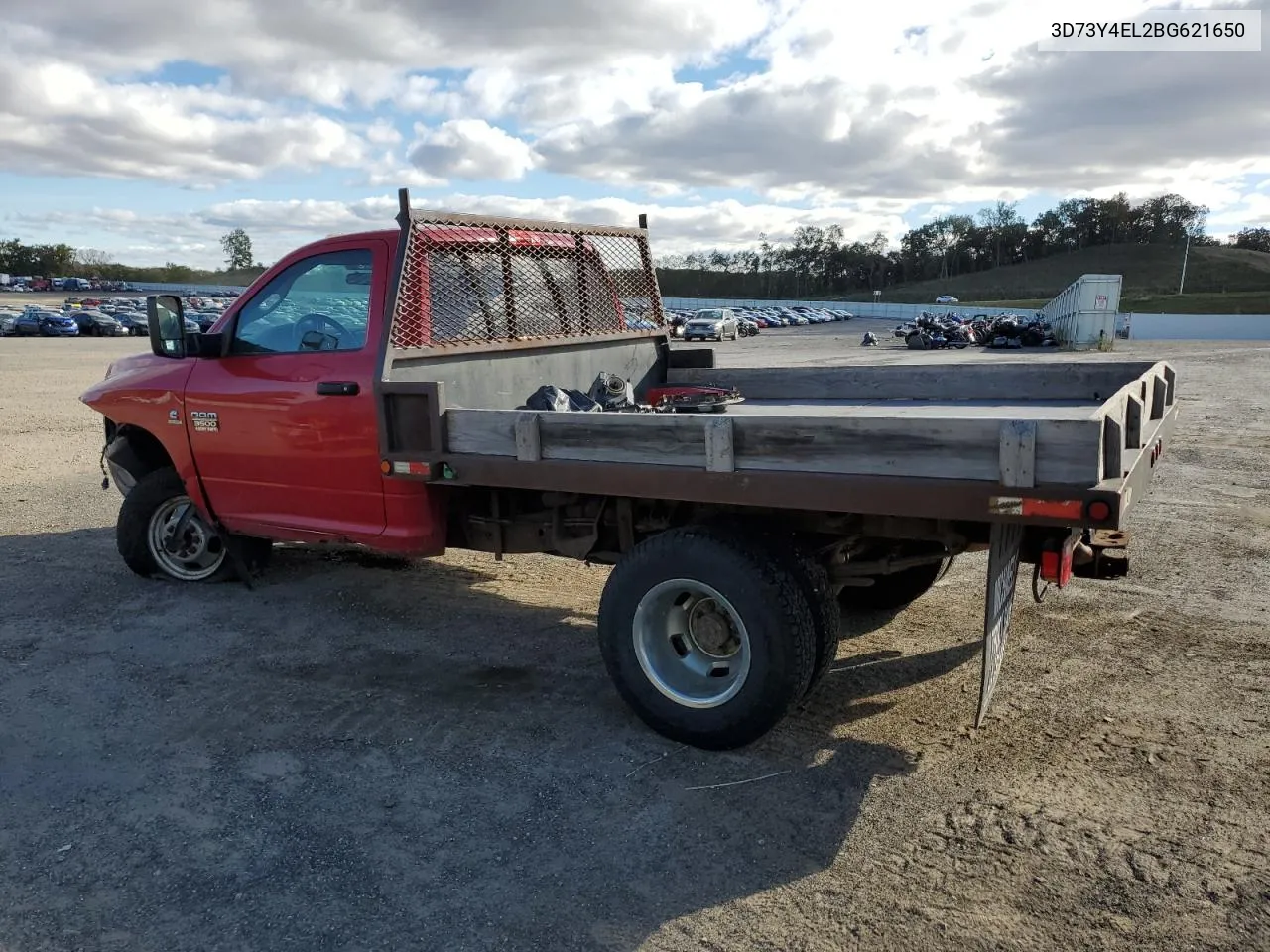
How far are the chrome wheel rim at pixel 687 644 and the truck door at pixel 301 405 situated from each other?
5.50 ft

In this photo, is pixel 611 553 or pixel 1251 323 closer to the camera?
pixel 611 553

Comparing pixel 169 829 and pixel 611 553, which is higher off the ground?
pixel 611 553

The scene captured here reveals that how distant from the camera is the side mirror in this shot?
17.9 feet

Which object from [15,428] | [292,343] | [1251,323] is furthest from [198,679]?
[1251,323]

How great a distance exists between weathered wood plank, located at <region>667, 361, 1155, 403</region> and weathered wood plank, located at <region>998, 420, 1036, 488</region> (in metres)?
2.20

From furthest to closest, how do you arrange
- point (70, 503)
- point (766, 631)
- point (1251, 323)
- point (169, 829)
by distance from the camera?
point (1251, 323), point (70, 503), point (766, 631), point (169, 829)

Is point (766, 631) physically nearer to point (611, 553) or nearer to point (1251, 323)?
point (611, 553)

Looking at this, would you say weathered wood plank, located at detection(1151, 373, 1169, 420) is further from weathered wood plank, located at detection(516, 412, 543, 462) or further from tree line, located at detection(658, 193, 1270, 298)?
tree line, located at detection(658, 193, 1270, 298)


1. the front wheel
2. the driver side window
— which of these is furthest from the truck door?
the front wheel

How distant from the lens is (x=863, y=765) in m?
3.80

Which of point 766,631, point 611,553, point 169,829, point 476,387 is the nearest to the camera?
point 169,829

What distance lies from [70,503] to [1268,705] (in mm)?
9160

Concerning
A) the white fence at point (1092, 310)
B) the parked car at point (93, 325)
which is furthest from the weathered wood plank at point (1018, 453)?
the parked car at point (93, 325)

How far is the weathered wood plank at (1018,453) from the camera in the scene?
10.0 feet
